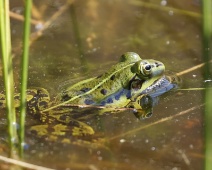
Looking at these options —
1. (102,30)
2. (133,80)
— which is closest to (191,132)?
(133,80)

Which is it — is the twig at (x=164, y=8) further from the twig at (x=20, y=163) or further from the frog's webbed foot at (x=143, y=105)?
the twig at (x=20, y=163)

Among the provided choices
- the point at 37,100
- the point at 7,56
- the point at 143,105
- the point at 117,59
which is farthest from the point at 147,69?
the point at 7,56

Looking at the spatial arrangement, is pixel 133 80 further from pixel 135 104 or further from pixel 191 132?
pixel 191 132

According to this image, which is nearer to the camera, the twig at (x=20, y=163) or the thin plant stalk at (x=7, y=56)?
the thin plant stalk at (x=7, y=56)

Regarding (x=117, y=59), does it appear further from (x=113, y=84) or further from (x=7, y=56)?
(x=7, y=56)

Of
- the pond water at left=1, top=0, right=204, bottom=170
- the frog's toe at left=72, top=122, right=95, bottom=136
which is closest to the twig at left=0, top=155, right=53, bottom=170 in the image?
the pond water at left=1, top=0, right=204, bottom=170

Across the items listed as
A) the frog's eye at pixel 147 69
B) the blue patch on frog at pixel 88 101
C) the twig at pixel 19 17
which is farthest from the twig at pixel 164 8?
the blue patch on frog at pixel 88 101
